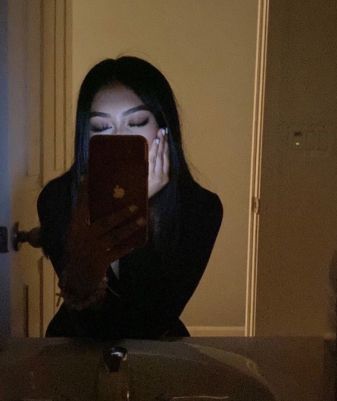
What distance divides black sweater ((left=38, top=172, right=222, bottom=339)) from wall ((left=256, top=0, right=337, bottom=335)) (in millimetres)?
113

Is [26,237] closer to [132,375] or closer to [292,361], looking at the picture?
[132,375]

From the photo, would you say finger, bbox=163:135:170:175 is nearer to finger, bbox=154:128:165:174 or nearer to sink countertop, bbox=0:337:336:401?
finger, bbox=154:128:165:174

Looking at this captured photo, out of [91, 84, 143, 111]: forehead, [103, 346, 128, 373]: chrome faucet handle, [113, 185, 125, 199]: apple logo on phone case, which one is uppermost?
[91, 84, 143, 111]: forehead

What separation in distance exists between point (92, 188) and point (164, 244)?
0.56 ft

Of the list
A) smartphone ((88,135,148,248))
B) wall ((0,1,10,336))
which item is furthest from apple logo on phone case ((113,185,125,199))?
wall ((0,1,10,336))

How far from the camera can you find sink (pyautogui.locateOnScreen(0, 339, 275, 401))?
0.79 meters

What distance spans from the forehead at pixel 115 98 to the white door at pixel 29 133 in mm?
68

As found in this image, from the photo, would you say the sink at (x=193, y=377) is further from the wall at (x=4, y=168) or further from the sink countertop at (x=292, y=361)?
the wall at (x=4, y=168)

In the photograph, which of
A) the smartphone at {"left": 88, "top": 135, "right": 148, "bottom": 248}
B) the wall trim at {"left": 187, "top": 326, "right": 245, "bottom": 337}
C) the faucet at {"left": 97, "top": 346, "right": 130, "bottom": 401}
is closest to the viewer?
the faucet at {"left": 97, "top": 346, "right": 130, "bottom": 401}

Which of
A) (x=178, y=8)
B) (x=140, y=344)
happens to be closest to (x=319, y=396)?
(x=140, y=344)

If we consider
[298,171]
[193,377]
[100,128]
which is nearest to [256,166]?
[298,171]

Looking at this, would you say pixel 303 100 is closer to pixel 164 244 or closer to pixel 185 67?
pixel 185 67

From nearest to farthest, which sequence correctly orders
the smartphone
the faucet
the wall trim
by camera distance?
the faucet < the smartphone < the wall trim

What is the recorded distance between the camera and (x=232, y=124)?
1.00 meters
